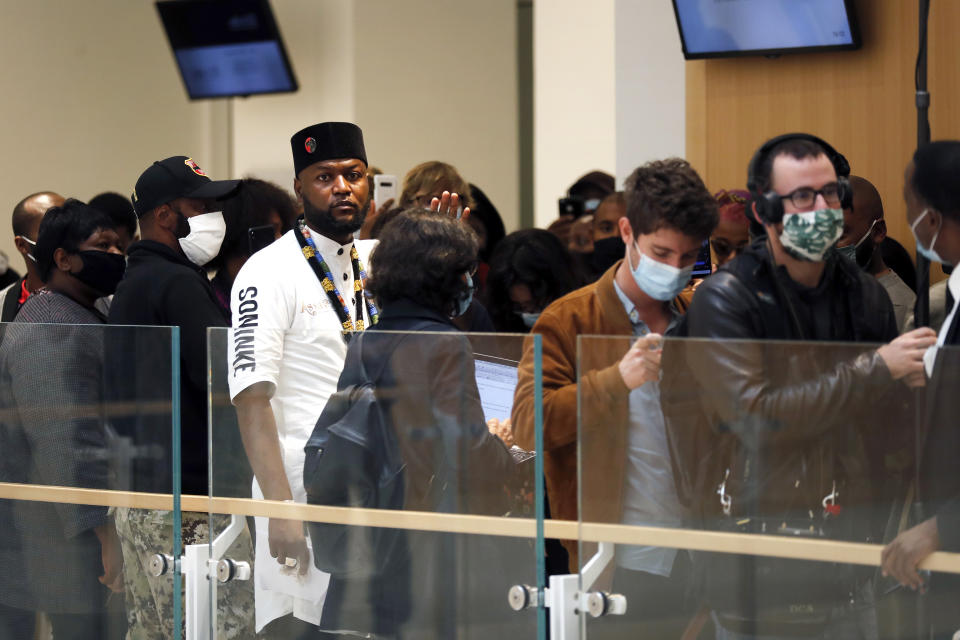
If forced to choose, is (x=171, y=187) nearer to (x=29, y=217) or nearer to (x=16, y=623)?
(x=16, y=623)

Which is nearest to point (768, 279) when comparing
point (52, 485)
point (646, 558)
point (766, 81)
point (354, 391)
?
point (646, 558)

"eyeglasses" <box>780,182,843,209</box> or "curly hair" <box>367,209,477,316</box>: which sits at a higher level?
"eyeglasses" <box>780,182,843,209</box>

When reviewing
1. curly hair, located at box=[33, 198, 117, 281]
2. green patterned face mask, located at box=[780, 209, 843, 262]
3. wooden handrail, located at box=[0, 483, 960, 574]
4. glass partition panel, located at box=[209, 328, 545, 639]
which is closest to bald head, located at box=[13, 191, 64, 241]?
curly hair, located at box=[33, 198, 117, 281]

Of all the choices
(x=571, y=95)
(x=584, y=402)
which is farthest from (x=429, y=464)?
(x=571, y=95)

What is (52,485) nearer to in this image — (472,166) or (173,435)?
(173,435)

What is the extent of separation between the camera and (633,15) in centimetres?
602

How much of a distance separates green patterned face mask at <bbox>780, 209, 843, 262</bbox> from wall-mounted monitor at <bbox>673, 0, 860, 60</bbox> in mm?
2785

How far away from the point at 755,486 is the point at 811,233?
0.44 metres

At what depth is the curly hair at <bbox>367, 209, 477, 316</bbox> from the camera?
250 centimetres

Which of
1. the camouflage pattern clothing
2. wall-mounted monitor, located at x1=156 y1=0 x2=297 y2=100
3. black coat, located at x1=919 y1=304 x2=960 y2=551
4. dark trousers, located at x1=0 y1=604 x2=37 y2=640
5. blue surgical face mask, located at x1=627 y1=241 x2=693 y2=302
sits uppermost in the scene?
wall-mounted monitor, located at x1=156 y1=0 x2=297 y2=100

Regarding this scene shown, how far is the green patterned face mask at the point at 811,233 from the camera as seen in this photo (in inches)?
87.2

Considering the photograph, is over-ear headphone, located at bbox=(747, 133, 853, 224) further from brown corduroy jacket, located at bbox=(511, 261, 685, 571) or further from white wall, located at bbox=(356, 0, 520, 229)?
white wall, located at bbox=(356, 0, 520, 229)

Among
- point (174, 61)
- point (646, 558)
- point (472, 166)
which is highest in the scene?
point (174, 61)

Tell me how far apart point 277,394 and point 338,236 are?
622 millimetres
